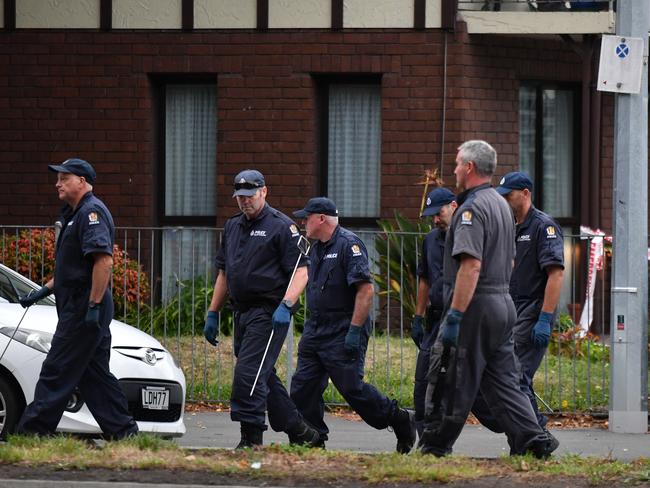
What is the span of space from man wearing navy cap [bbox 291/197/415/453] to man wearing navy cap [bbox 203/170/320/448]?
27cm

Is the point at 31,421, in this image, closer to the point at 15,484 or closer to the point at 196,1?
the point at 15,484

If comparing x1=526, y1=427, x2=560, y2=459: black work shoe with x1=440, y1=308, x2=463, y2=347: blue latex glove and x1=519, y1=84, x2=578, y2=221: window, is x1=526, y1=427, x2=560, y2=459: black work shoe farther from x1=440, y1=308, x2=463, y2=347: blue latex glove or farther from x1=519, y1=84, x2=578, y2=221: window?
x1=519, y1=84, x2=578, y2=221: window

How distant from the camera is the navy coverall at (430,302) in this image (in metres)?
9.91

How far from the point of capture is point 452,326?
8.12 metres

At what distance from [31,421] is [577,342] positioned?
6312mm

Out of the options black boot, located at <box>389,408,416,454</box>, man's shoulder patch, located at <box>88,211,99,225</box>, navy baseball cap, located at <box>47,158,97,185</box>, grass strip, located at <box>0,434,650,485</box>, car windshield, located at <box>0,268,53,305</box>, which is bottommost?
black boot, located at <box>389,408,416,454</box>

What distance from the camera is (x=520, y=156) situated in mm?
18516

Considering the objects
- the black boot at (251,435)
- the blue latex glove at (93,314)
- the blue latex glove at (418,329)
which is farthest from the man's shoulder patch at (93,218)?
the blue latex glove at (418,329)

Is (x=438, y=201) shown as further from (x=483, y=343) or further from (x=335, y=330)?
(x=483, y=343)

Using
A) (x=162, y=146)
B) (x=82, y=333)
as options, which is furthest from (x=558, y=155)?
(x=82, y=333)

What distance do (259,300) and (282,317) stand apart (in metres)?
0.32

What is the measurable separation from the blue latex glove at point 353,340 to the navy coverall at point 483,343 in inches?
49.1

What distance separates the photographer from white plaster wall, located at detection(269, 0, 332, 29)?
17.4 m

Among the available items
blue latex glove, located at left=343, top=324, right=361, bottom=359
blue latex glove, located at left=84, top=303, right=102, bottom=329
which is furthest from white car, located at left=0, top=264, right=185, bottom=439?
blue latex glove, located at left=343, top=324, right=361, bottom=359
